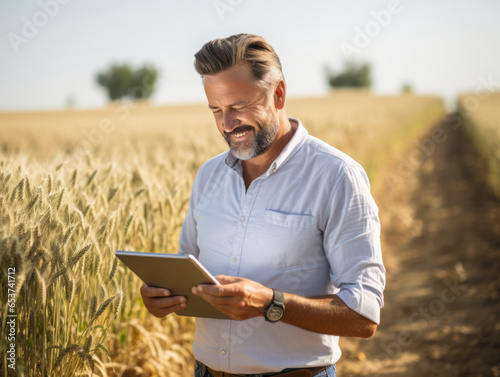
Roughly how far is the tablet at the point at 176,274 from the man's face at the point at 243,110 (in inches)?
19.3

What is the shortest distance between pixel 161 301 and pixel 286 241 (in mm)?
477

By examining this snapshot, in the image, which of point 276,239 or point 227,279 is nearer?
point 227,279

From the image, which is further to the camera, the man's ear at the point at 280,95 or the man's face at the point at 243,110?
the man's ear at the point at 280,95

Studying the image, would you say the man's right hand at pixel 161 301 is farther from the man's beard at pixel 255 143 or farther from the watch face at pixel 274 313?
the man's beard at pixel 255 143

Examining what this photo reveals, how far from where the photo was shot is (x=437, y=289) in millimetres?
5027

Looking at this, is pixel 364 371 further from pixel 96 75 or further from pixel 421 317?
pixel 96 75

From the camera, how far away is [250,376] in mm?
1647

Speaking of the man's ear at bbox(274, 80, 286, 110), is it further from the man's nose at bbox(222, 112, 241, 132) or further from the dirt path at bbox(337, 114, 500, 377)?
the dirt path at bbox(337, 114, 500, 377)

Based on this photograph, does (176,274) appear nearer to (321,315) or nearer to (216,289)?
(216,289)

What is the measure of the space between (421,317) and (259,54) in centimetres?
355

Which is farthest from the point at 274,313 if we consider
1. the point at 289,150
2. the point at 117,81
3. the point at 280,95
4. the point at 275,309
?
the point at 117,81

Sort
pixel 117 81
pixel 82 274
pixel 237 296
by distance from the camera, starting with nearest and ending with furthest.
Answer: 1. pixel 237 296
2. pixel 82 274
3. pixel 117 81

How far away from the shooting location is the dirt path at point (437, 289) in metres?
3.63

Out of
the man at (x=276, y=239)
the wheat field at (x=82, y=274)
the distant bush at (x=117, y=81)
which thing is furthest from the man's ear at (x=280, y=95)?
the distant bush at (x=117, y=81)
